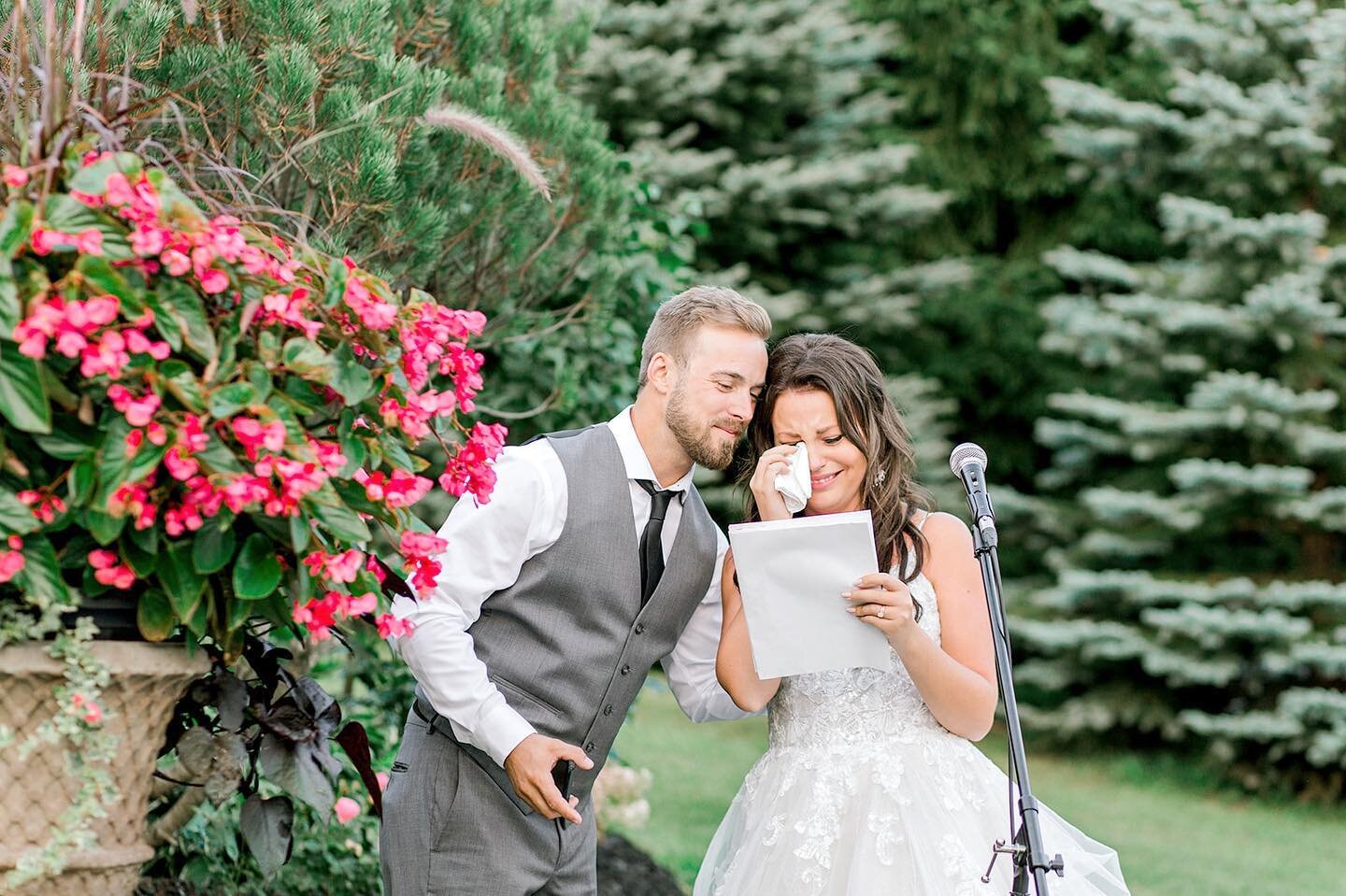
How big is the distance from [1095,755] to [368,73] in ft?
25.1

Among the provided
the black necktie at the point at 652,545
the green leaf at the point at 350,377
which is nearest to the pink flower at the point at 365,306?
the green leaf at the point at 350,377

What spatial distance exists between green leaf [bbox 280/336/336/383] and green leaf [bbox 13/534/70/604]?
363 millimetres

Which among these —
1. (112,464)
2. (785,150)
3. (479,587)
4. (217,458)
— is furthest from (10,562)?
(785,150)

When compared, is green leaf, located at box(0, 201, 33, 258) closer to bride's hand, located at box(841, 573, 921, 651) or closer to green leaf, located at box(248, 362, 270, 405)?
green leaf, located at box(248, 362, 270, 405)

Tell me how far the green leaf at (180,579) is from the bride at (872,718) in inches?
47.2

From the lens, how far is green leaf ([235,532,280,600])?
173 centimetres

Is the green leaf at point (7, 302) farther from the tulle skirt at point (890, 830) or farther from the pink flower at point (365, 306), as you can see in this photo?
the tulle skirt at point (890, 830)

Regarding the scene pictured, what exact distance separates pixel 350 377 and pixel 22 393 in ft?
1.28

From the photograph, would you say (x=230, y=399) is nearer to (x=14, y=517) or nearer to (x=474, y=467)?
(x=14, y=517)

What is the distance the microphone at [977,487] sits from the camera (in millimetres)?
2305

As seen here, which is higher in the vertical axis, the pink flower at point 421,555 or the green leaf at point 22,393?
the green leaf at point 22,393

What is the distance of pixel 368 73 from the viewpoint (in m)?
2.89

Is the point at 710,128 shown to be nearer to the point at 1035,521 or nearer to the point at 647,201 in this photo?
the point at 1035,521

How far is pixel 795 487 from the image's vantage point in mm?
2625
